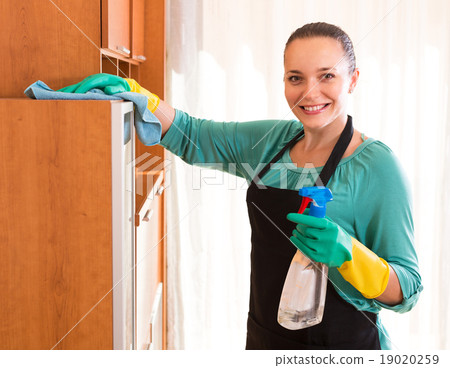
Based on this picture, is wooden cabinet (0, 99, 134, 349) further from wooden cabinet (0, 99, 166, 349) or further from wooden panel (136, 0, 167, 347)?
wooden panel (136, 0, 167, 347)

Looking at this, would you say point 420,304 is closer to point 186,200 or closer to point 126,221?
point 186,200

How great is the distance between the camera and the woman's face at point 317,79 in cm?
114

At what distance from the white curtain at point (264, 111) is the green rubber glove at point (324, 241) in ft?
4.06

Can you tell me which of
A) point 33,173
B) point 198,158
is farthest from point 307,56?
point 33,173

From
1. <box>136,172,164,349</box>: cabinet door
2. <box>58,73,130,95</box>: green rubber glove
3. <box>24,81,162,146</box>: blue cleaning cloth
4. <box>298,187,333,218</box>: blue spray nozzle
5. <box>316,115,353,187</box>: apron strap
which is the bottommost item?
<box>136,172,164,349</box>: cabinet door

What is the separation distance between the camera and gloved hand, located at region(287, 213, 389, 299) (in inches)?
37.7

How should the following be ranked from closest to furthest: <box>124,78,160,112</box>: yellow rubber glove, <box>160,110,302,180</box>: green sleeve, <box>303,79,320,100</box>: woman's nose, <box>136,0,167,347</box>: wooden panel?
<box>303,79,320,100</box>: woman's nose, <box>124,78,160,112</box>: yellow rubber glove, <box>160,110,302,180</box>: green sleeve, <box>136,0,167,347</box>: wooden panel

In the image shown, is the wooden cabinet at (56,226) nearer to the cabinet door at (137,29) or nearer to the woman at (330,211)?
the woman at (330,211)

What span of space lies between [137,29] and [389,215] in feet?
3.67

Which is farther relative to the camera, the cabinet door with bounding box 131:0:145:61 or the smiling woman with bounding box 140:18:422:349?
the cabinet door with bounding box 131:0:145:61

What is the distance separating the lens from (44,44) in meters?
1.11

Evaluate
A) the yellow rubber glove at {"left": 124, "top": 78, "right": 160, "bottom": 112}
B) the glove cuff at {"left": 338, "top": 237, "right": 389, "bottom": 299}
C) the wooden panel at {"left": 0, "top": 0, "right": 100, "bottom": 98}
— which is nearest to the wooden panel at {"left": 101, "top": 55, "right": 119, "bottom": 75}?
the yellow rubber glove at {"left": 124, "top": 78, "right": 160, "bottom": 112}

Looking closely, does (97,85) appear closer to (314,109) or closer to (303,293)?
(314,109)

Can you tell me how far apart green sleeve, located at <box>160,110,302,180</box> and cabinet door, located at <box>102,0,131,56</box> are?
0.24 m
